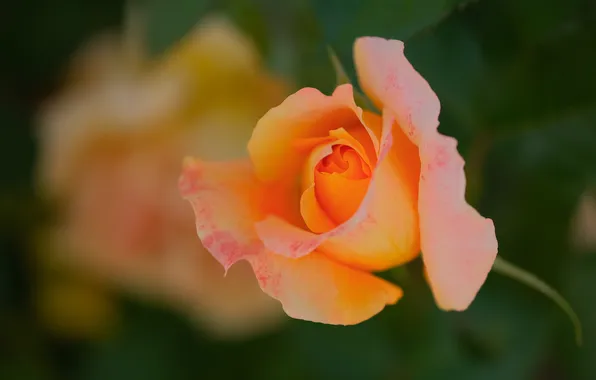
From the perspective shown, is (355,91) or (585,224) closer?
(355,91)

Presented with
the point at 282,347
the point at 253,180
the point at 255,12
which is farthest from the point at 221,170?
the point at 282,347

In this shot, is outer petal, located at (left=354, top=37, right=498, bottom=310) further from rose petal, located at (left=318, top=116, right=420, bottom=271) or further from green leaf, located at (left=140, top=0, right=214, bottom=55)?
green leaf, located at (left=140, top=0, right=214, bottom=55)

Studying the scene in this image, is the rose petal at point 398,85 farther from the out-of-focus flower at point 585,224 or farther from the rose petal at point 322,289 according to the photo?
the out-of-focus flower at point 585,224

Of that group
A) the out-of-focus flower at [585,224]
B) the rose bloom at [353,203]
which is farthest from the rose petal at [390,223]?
the out-of-focus flower at [585,224]

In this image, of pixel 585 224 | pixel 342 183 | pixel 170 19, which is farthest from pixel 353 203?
pixel 585 224

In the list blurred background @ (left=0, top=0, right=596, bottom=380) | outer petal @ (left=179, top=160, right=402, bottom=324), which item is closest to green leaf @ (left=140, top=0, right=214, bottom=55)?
blurred background @ (left=0, top=0, right=596, bottom=380)

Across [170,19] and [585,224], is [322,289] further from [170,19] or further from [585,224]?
[585,224]
